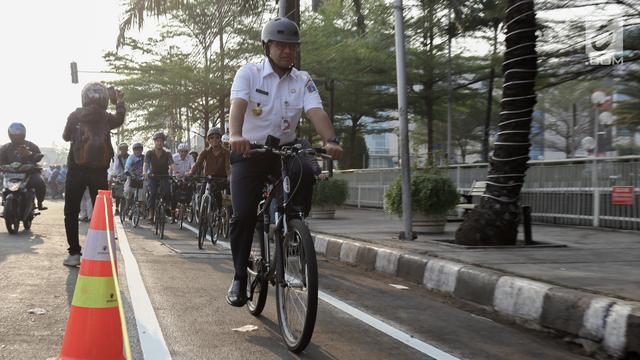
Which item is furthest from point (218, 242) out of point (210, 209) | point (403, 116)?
point (403, 116)

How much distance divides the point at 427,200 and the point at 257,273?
18.5ft

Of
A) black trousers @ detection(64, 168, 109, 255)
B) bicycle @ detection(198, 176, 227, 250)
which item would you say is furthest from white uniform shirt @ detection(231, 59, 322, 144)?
bicycle @ detection(198, 176, 227, 250)

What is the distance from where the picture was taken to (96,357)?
308 cm

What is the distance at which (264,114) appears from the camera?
167 inches

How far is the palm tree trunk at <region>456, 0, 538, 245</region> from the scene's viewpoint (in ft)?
23.7

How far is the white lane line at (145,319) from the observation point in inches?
138

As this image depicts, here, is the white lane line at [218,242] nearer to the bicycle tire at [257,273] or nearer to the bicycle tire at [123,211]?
the bicycle tire at [123,211]

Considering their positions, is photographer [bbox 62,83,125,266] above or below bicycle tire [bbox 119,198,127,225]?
above

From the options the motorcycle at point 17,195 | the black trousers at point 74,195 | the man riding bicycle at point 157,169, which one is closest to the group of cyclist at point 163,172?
the man riding bicycle at point 157,169

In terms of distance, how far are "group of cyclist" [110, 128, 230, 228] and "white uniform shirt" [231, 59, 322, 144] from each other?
4.85 m

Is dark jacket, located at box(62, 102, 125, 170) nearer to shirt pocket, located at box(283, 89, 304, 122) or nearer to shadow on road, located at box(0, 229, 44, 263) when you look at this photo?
shadow on road, located at box(0, 229, 44, 263)

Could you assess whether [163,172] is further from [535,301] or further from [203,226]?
[535,301]

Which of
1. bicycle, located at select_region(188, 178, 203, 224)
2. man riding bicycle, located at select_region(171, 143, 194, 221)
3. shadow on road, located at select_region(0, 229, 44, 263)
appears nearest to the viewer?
shadow on road, located at select_region(0, 229, 44, 263)

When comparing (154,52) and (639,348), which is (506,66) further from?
(154,52)
